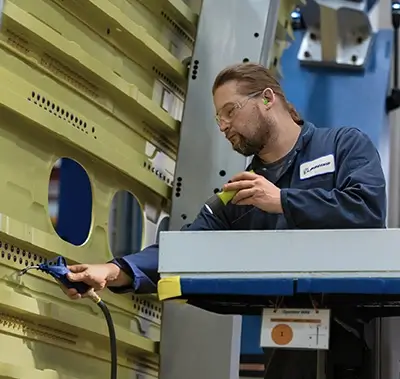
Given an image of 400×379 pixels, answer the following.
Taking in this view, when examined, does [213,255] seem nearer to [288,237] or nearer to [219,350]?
[288,237]

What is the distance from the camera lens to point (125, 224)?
3.35 meters

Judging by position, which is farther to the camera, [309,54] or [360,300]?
[309,54]

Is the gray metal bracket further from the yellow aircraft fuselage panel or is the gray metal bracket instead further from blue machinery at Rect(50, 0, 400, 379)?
the yellow aircraft fuselage panel

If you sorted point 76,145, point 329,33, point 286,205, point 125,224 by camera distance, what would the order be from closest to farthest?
point 286,205, point 76,145, point 125,224, point 329,33

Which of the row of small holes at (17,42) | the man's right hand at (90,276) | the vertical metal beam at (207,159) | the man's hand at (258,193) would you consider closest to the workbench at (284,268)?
the man's hand at (258,193)

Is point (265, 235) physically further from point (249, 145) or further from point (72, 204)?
point (72, 204)

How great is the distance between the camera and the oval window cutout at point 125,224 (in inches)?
128

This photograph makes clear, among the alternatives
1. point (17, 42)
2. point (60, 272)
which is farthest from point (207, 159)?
point (60, 272)

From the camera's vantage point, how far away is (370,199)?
2041 millimetres

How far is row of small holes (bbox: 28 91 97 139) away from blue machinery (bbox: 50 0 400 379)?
21.0 inches

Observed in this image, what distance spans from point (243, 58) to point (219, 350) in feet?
3.31

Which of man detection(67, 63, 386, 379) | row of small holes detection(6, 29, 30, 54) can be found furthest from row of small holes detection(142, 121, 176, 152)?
row of small holes detection(6, 29, 30, 54)

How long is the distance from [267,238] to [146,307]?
1.05 m

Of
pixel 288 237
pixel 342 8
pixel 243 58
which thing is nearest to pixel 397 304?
pixel 288 237
